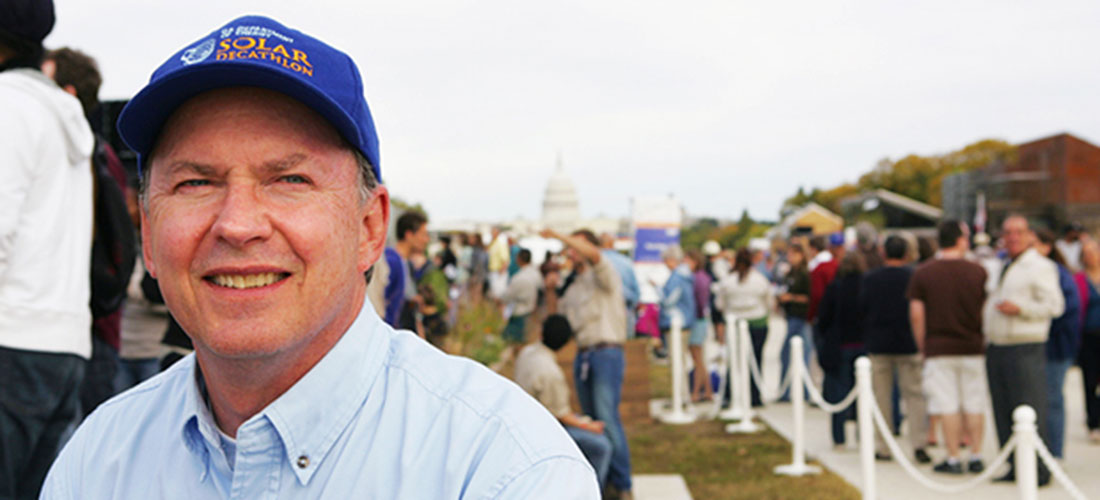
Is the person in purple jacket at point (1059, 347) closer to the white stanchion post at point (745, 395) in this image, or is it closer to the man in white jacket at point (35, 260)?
the white stanchion post at point (745, 395)

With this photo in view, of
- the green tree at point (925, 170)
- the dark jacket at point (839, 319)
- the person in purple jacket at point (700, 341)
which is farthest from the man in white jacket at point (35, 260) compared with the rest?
the green tree at point (925, 170)

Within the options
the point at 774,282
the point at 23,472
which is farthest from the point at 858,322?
the point at 774,282

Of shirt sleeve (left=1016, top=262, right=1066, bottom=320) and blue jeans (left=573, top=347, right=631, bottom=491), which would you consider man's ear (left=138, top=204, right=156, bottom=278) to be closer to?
blue jeans (left=573, top=347, right=631, bottom=491)

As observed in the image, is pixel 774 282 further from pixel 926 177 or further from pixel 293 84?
pixel 926 177

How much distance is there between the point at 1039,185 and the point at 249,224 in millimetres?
56613

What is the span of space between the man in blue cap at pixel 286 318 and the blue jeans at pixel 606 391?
6.87 metres

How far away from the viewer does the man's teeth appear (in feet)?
5.16

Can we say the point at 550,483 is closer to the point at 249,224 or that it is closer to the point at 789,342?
the point at 249,224

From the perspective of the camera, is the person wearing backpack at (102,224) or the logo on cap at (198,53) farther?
the person wearing backpack at (102,224)

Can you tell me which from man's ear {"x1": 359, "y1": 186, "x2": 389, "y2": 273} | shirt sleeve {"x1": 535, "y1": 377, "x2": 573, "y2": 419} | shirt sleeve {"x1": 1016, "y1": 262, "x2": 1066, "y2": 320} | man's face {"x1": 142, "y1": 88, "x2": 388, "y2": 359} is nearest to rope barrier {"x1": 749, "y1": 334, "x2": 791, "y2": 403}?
shirt sleeve {"x1": 1016, "y1": 262, "x2": 1066, "y2": 320}

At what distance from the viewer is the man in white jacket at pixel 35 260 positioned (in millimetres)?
3105

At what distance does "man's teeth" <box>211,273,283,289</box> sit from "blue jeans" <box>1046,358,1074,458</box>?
355 inches

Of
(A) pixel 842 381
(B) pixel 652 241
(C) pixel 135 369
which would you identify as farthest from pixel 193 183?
(B) pixel 652 241

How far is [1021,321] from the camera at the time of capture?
872 centimetres
